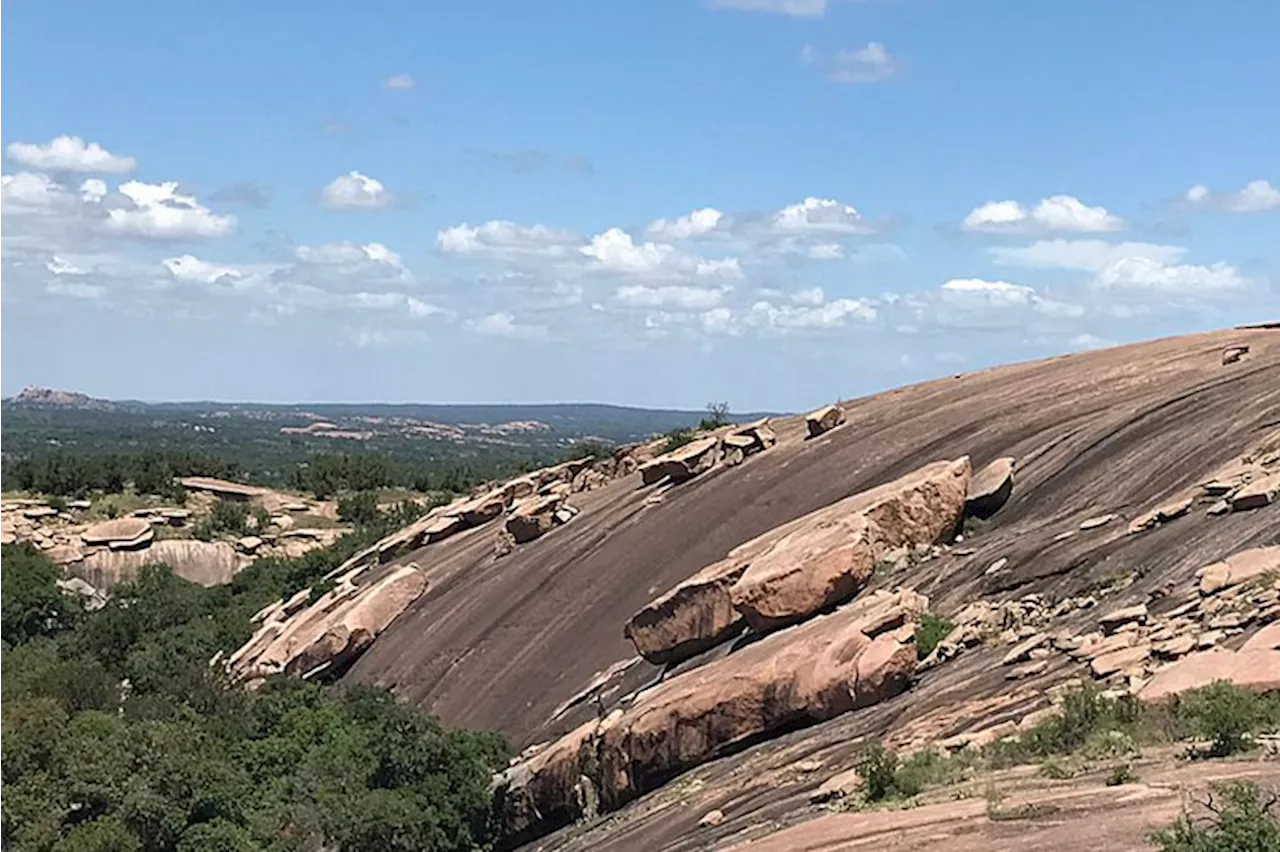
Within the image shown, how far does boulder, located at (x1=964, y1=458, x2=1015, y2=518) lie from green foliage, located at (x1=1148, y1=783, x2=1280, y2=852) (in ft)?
45.8

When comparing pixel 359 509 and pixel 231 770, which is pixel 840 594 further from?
pixel 359 509

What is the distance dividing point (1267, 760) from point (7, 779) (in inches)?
1001

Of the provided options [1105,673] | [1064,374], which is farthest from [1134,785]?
[1064,374]

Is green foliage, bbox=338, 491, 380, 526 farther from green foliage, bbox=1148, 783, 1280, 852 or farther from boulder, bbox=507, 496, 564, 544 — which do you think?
green foliage, bbox=1148, 783, 1280, 852

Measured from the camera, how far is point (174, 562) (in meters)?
65.9

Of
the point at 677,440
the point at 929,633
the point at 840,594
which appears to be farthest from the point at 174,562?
the point at 929,633

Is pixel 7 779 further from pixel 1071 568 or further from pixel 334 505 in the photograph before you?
pixel 334 505

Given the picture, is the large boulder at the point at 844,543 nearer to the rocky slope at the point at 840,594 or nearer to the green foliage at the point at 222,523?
the rocky slope at the point at 840,594

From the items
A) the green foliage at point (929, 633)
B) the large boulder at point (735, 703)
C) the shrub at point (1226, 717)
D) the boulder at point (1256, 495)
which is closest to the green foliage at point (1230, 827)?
the shrub at point (1226, 717)

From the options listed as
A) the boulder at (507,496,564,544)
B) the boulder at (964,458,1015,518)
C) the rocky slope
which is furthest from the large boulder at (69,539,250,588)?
the boulder at (964,458,1015,518)

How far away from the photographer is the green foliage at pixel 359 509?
2992 inches

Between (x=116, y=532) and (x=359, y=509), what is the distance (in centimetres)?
1388

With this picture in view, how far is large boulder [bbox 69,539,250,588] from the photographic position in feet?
214

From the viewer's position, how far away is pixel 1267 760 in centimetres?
1214
